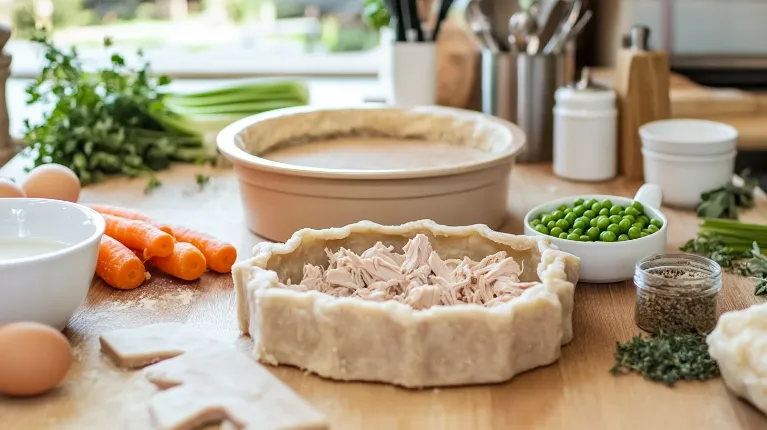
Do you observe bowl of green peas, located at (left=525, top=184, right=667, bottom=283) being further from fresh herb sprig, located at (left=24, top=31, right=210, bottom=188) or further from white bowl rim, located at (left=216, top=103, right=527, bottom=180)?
fresh herb sprig, located at (left=24, top=31, right=210, bottom=188)

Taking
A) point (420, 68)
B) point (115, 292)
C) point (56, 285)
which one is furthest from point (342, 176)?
point (420, 68)

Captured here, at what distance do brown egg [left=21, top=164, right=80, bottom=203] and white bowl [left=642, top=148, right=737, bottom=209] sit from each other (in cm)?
118

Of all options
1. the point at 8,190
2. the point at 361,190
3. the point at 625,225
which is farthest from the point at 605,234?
the point at 8,190

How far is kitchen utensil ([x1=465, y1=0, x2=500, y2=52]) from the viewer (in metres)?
2.43

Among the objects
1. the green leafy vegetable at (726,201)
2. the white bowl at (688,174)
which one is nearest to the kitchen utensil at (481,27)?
the white bowl at (688,174)

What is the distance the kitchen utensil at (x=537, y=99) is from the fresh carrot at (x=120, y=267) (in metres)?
1.14

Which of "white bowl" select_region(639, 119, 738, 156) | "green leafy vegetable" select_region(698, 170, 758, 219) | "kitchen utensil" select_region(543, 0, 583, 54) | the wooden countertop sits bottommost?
the wooden countertop

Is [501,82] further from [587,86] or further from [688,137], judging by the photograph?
[688,137]

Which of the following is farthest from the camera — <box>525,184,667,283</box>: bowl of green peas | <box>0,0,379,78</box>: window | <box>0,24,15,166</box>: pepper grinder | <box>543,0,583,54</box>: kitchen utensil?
<box>0,0,379,78</box>: window

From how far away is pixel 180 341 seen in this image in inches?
52.9

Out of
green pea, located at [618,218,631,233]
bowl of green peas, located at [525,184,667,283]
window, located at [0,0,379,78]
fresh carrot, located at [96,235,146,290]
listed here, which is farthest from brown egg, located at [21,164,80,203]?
window, located at [0,0,379,78]

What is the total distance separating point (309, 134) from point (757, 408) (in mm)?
1202

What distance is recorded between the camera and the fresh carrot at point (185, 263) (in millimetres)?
1633

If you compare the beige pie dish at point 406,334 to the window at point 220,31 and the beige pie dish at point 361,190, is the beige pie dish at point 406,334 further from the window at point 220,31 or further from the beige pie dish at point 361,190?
the window at point 220,31
